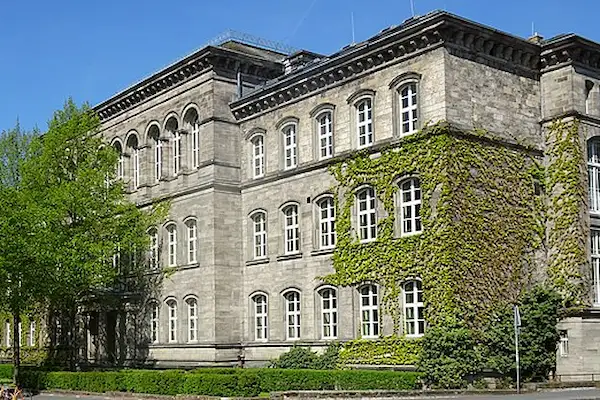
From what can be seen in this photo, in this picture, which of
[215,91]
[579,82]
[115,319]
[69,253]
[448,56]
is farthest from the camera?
[115,319]

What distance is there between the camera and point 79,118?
137ft

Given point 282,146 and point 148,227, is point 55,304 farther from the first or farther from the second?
point 282,146

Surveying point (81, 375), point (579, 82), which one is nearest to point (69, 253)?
point (81, 375)

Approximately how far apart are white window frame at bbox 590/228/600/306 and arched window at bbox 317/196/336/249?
9973mm

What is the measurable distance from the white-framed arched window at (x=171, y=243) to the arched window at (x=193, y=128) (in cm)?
327

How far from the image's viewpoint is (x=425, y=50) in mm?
31891

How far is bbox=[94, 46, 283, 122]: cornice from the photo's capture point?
134 feet

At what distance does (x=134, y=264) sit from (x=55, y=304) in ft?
15.9

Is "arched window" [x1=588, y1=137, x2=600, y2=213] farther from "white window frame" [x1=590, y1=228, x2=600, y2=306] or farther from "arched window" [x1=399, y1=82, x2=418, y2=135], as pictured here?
"arched window" [x1=399, y1=82, x2=418, y2=135]

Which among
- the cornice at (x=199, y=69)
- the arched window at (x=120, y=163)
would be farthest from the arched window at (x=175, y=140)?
the arched window at (x=120, y=163)

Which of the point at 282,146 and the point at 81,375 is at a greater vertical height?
the point at 282,146

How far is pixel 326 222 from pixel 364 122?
4.49 m

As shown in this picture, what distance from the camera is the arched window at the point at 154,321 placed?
4362 centimetres

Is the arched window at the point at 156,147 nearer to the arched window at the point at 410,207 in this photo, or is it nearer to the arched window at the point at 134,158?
the arched window at the point at 134,158
